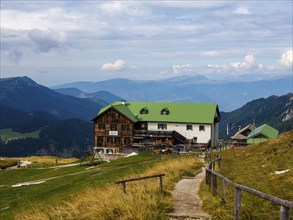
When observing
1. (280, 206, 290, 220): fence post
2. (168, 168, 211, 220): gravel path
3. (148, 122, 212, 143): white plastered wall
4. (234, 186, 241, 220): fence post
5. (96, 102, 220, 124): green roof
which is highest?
(96, 102, 220, 124): green roof

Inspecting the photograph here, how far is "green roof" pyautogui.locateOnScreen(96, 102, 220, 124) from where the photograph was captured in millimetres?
90188

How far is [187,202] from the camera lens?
1764cm

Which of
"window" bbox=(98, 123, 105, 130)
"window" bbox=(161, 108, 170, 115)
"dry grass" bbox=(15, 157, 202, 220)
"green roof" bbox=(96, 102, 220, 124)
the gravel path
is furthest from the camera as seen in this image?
"window" bbox=(161, 108, 170, 115)

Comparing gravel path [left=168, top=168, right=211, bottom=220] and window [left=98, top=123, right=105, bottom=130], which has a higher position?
window [left=98, top=123, right=105, bottom=130]

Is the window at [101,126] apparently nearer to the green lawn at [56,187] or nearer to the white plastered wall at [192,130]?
the white plastered wall at [192,130]

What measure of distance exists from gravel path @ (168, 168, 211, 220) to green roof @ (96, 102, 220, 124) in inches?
2606

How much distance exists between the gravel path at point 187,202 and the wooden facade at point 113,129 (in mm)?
66241

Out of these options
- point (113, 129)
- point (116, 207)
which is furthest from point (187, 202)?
point (113, 129)

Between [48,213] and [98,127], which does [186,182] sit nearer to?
[48,213]

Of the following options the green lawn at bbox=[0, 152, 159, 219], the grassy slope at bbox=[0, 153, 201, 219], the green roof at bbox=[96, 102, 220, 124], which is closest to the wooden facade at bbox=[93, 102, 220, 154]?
the green roof at bbox=[96, 102, 220, 124]

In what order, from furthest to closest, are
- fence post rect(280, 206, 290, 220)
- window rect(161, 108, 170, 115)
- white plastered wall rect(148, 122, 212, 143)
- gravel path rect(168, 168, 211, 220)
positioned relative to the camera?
window rect(161, 108, 170, 115) → white plastered wall rect(148, 122, 212, 143) → gravel path rect(168, 168, 211, 220) → fence post rect(280, 206, 290, 220)

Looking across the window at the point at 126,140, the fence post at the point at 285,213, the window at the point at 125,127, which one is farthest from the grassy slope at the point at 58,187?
the window at the point at 125,127

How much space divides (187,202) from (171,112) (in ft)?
248

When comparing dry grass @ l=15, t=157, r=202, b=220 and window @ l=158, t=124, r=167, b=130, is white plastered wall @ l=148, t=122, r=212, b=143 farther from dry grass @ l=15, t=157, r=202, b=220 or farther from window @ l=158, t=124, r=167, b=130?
dry grass @ l=15, t=157, r=202, b=220
